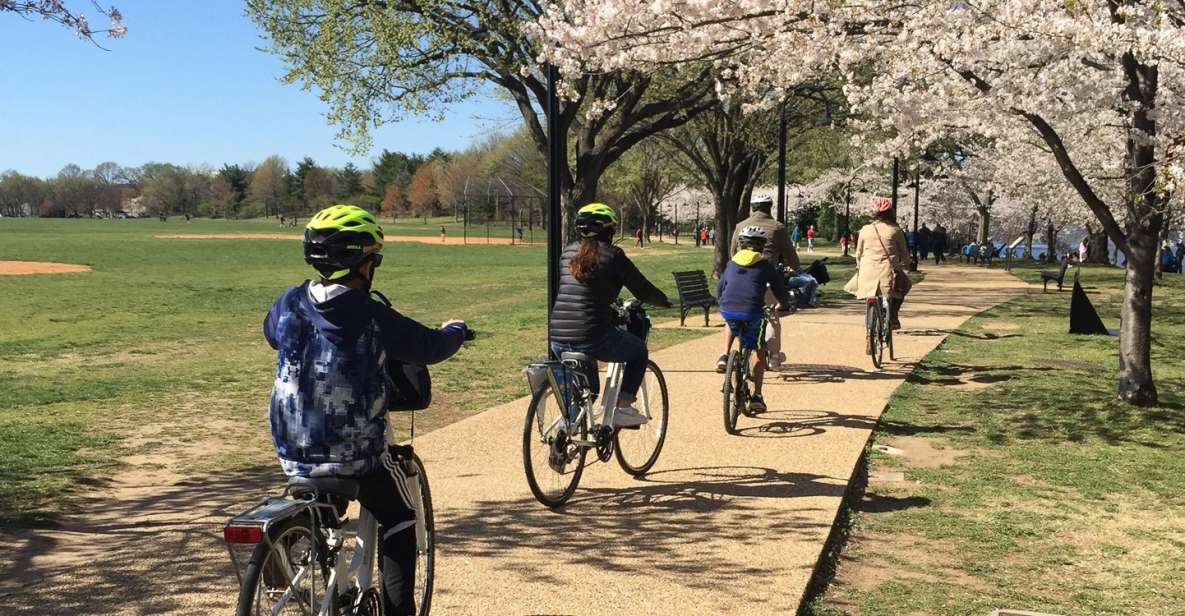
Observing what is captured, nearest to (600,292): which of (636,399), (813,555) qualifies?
(636,399)

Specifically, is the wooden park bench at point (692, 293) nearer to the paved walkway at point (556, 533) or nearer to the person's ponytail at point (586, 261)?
the paved walkway at point (556, 533)

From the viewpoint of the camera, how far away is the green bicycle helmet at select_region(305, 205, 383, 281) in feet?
10.4

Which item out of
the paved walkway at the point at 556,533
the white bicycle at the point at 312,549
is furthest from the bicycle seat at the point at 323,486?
the paved walkway at the point at 556,533

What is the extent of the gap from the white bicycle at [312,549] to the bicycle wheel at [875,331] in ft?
27.8

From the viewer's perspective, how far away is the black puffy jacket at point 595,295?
5.77 metres

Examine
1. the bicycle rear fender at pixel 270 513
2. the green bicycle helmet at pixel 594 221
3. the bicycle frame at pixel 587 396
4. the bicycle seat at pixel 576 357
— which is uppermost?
the green bicycle helmet at pixel 594 221

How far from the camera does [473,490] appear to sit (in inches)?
244

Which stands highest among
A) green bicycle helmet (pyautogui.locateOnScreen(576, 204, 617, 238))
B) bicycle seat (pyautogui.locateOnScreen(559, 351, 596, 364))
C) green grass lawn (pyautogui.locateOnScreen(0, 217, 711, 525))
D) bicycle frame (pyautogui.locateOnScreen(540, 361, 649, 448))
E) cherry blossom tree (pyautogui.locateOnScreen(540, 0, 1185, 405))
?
cherry blossom tree (pyautogui.locateOnScreen(540, 0, 1185, 405))

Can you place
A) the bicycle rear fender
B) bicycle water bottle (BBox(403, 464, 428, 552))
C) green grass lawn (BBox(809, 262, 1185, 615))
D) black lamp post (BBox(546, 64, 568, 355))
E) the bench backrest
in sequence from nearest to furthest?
the bicycle rear fender < bicycle water bottle (BBox(403, 464, 428, 552)) < green grass lawn (BBox(809, 262, 1185, 615)) < black lamp post (BBox(546, 64, 568, 355)) < the bench backrest

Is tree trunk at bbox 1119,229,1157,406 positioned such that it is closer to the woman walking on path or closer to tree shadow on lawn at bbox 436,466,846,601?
the woman walking on path

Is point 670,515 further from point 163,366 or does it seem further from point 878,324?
point 163,366

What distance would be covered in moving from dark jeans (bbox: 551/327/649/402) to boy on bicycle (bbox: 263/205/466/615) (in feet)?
8.55

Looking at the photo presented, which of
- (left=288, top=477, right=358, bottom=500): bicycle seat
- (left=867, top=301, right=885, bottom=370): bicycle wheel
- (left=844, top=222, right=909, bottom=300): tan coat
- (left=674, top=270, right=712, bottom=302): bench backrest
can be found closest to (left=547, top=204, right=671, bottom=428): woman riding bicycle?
(left=288, top=477, right=358, bottom=500): bicycle seat

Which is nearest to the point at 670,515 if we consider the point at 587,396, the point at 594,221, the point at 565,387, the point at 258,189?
the point at 587,396
